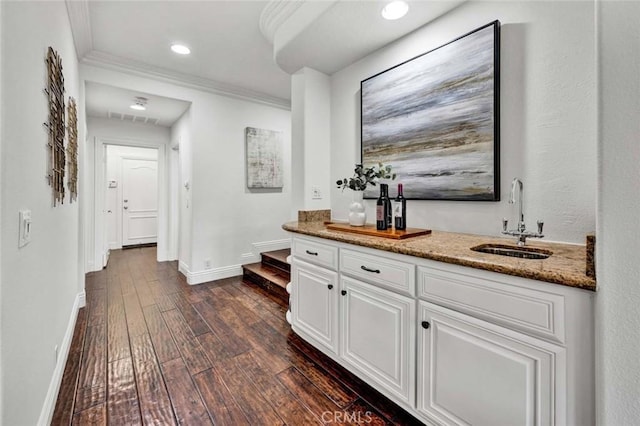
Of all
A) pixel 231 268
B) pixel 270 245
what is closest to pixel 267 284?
pixel 231 268

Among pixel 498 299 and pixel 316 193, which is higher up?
pixel 316 193

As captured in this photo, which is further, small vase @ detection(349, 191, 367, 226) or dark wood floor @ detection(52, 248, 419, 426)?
small vase @ detection(349, 191, 367, 226)

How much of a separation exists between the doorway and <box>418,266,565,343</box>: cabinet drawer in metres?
6.58

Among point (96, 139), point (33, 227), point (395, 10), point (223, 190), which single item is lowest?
point (33, 227)

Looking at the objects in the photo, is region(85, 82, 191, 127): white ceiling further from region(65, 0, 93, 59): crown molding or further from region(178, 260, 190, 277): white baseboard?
region(178, 260, 190, 277): white baseboard

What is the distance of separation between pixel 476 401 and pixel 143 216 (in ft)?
23.7

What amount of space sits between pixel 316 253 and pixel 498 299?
116 cm

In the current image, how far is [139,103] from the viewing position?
3.62 metres

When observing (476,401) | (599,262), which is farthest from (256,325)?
(599,262)

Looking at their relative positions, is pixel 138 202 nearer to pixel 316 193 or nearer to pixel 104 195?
pixel 104 195

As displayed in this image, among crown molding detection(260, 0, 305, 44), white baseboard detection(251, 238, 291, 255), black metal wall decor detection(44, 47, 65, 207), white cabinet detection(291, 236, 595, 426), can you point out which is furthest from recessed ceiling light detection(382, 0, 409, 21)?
white baseboard detection(251, 238, 291, 255)

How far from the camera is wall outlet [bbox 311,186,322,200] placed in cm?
269

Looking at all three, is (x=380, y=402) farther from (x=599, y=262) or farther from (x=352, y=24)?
(x=352, y=24)

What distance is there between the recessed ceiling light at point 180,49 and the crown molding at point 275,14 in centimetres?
88
